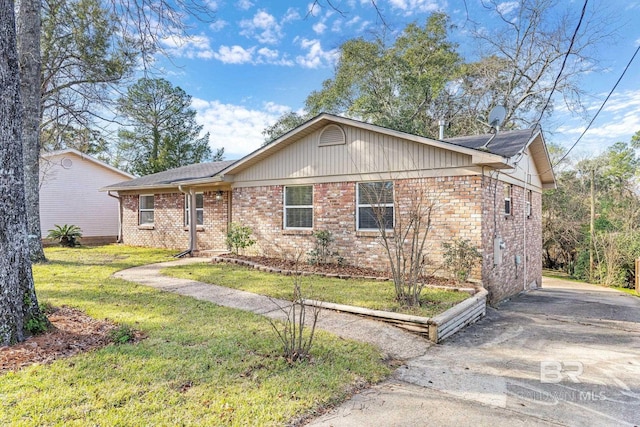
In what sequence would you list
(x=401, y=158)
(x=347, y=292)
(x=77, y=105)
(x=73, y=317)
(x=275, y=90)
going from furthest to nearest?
(x=275, y=90) < (x=77, y=105) < (x=401, y=158) < (x=347, y=292) < (x=73, y=317)

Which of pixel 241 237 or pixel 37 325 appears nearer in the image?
pixel 37 325

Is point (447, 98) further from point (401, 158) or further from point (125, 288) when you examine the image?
point (125, 288)

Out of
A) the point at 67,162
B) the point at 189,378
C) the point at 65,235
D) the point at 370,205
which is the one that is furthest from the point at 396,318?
the point at 67,162

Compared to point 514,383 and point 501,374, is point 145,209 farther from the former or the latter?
point 514,383

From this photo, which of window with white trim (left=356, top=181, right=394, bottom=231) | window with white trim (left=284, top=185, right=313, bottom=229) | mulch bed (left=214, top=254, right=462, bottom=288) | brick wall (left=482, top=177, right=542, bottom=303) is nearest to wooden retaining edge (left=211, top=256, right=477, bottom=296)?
mulch bed (left=214, top=254, right=462, bottom=288)

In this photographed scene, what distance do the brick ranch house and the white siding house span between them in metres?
7.23

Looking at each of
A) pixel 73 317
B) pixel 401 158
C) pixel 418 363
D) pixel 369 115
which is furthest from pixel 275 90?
pixel 418 363

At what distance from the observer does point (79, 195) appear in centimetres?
1775

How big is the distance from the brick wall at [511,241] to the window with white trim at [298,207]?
4.69m

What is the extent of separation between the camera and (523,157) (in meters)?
10.5

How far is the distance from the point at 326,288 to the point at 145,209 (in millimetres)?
11395

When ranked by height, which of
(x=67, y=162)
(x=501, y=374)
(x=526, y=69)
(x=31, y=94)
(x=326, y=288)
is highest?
(x=526, y=69)

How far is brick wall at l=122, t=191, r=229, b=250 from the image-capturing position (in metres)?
12.5

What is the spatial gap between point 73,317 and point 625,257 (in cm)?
2028
